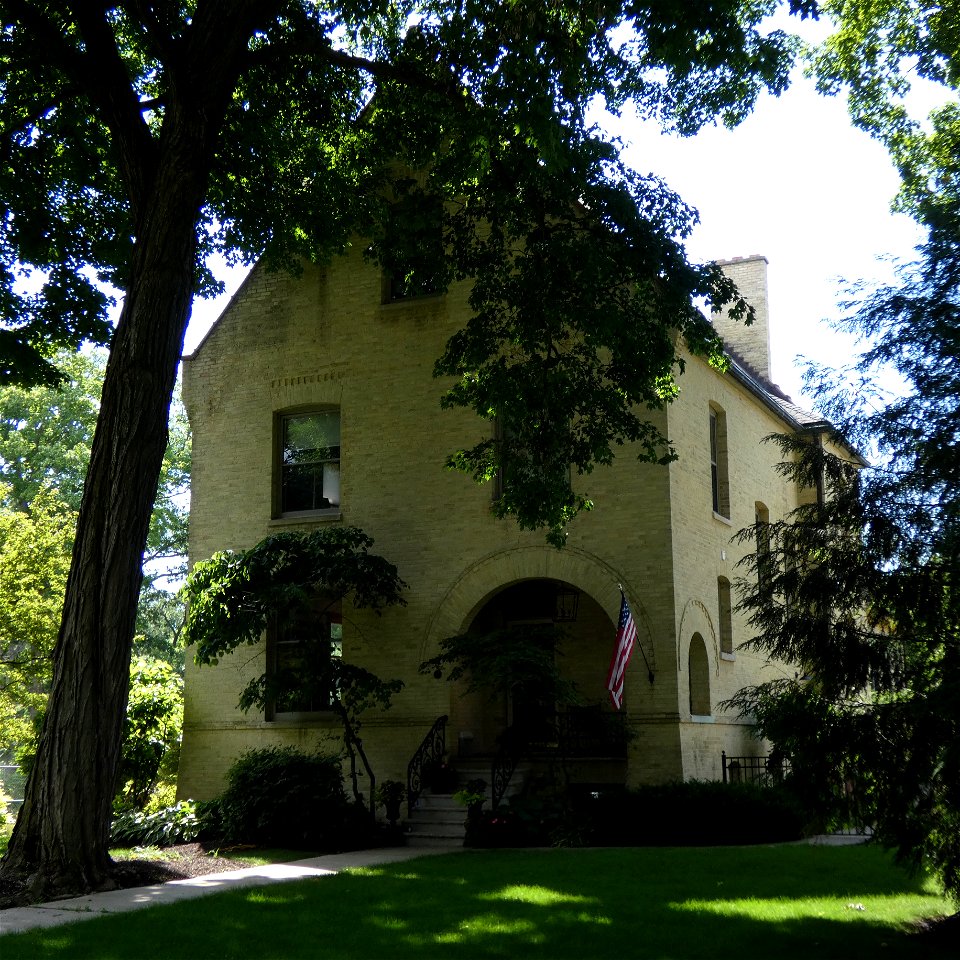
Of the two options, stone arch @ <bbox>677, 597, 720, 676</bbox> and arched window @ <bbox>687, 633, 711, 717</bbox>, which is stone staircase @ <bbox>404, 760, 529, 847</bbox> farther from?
stone arch @ <bbox>677, 597, 720, 676</bbox>

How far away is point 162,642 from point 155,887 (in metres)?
40.3

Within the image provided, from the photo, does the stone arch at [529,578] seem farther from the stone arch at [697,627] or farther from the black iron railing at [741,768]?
the black iron railing at [741,768]

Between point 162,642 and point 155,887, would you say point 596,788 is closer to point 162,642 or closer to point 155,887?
point 155,887

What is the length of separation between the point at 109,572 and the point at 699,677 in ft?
37.2

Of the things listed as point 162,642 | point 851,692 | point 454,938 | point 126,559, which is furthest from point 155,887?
point 162,642

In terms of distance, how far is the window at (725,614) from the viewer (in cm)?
2112

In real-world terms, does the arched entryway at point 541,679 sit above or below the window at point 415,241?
below

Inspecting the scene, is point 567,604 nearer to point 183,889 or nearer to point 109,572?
point 183,889

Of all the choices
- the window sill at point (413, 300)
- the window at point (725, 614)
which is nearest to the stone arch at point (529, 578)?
the window at point (725, 614)

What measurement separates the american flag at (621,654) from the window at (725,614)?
15.1 feet

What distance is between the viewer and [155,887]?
12086 millimetres

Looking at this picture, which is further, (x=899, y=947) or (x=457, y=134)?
(x=457, y=134)

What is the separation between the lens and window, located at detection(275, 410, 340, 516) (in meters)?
21.4

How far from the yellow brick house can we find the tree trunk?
7.90m
